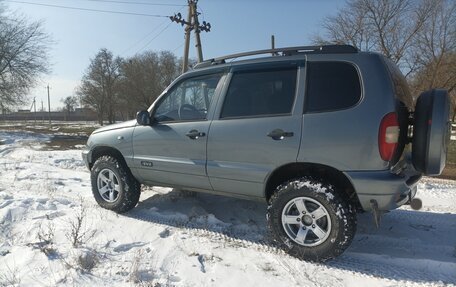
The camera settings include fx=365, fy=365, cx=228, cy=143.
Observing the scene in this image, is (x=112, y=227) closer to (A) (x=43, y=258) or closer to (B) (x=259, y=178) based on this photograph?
(A) (x=43, y=258)

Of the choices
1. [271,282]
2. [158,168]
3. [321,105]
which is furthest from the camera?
[158,168]

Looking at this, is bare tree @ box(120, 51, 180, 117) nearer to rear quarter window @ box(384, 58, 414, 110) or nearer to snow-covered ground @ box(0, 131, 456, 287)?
snow-covered ground @ box(0, 131, 456, 287)

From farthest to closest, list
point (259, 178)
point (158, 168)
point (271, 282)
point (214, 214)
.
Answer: point (214, 214)
point (158, 168)
point (259, 178)
point (271, 282)

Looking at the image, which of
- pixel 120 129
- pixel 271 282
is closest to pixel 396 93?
pixel 271 282

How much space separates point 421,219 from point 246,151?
264 cm

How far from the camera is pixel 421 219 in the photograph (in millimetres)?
4703

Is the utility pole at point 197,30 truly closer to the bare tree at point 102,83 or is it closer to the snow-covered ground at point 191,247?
the snow-covered ground at point 191,247

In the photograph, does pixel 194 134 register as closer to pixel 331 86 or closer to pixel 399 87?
pixel 331 86

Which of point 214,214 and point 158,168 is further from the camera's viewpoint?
point 214,214

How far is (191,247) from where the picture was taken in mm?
3896

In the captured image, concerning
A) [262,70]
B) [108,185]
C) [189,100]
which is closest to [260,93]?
[262,70]

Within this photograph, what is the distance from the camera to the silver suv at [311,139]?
10.6 ft

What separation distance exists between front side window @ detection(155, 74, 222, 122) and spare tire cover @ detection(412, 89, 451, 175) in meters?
2.14

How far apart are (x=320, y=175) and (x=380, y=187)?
59 centimetres
